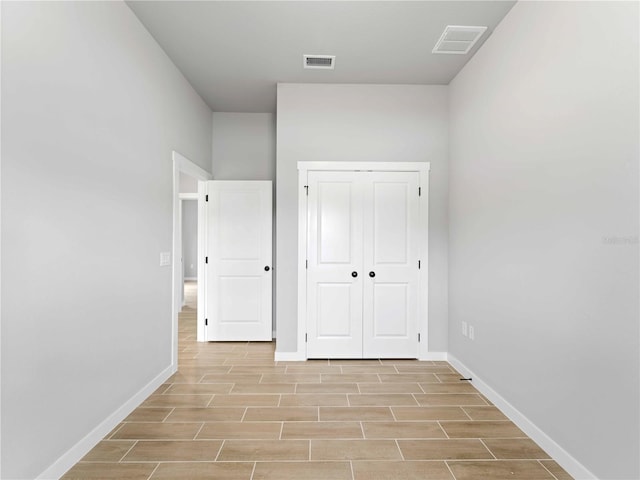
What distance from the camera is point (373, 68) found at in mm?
3521

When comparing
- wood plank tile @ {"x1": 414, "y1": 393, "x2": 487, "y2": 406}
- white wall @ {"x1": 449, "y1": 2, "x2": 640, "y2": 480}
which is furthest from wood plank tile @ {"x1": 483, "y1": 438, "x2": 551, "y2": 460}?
wood plank tile @ {"x1": 414, "y1": 393, "x2": 487, "y2": 406}

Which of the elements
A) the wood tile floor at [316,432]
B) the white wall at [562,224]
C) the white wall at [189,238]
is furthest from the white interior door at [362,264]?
the white wall at [189,238]

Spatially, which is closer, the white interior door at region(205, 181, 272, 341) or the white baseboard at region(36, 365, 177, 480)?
the white baseboard at region(36, 365, 177, 480)

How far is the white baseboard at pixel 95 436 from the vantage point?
1899mm

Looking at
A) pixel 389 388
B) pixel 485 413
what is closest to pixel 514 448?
pixel 485 413

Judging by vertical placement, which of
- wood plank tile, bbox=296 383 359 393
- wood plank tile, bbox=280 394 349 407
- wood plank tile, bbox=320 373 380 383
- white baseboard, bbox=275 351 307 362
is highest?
white baseboard, bbox=275 351 307 362

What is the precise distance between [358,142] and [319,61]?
907 millimetres

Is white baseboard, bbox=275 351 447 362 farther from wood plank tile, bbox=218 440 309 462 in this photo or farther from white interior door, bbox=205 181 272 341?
wood plank tile, bbox=218 440 309 462

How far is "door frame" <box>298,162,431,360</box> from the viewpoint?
12.7 ft

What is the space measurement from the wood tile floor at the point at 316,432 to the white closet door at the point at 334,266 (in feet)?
1.44

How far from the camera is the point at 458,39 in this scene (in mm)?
3004

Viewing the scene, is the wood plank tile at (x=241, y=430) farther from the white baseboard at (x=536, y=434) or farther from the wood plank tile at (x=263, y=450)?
the white baseboard at (x=536, y=434)

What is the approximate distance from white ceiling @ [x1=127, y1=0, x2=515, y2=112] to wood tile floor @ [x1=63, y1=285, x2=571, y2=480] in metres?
2.98

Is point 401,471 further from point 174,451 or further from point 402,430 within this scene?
point 174,451
